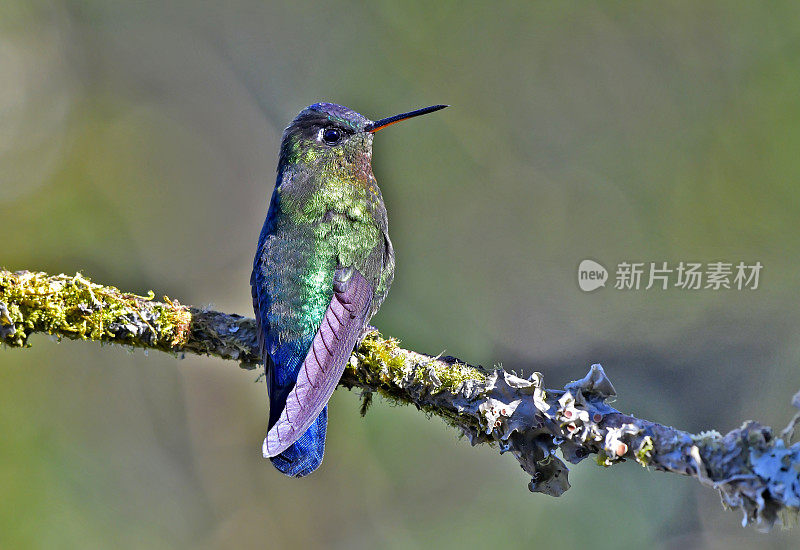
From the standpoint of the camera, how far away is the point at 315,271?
332cm

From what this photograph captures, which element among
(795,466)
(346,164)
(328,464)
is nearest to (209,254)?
(328,464)

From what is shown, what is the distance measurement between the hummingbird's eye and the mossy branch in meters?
1.10

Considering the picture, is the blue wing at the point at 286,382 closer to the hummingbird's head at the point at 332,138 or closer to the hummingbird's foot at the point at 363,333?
the hummingbird's foot at the point at 363,333

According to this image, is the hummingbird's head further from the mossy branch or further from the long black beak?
the mossy branch

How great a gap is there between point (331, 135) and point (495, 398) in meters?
1.83

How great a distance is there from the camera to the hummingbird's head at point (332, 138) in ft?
12.6

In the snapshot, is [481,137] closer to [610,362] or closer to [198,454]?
[610,362]

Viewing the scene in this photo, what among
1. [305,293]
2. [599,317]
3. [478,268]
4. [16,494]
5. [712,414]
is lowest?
[16,494]

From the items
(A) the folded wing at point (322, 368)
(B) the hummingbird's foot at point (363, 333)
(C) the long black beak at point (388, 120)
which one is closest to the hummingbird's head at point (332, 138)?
(C) the long black beak at point (388, 120)

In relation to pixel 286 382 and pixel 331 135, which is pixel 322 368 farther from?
pixel 331 135

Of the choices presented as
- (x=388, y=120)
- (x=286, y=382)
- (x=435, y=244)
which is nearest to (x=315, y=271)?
(x=286, y=382)

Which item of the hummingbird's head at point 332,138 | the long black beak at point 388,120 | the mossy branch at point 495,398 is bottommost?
the mossy branch at point 495,398

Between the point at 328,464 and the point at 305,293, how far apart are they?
8.10 ft

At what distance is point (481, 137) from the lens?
21.5 ft
